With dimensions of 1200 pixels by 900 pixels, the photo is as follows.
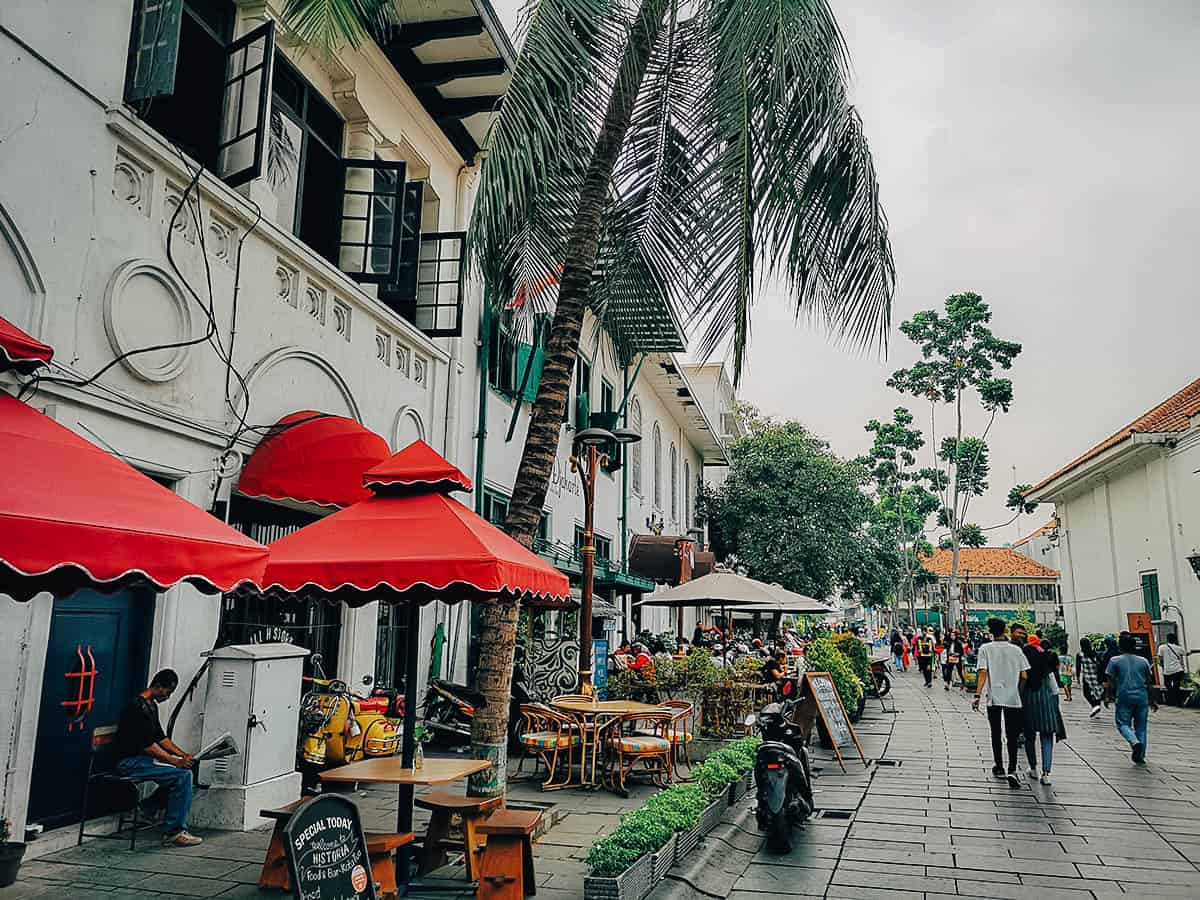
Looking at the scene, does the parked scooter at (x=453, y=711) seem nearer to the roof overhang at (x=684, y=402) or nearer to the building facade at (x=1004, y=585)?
the roof overhang at (x=684, y=402)

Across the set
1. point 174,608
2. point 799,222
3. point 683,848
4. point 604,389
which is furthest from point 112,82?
point 604,389

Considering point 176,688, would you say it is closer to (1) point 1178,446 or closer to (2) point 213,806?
(2) point 213,806

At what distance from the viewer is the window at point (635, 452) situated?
24.8 metres

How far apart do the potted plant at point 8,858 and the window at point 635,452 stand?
1975 cm

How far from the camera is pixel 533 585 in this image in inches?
235

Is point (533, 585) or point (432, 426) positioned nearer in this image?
point (533, 585)

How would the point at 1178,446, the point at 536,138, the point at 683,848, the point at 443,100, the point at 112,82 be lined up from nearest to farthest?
the point at 683,848 → the point at 112,82 → the point at 536,138 → the point at 443,100 → the point at 1178,446

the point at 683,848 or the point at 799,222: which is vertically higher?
the point at 799,222

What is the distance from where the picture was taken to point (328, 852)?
4000 millimetres

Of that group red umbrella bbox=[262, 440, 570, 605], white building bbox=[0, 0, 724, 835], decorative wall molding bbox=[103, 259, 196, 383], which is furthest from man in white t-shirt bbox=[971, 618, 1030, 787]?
decorative wall molding bbox=[103, 259, 196, 383]

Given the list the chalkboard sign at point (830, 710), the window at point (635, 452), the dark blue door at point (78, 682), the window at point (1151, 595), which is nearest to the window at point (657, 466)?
the window at point (635, 452)

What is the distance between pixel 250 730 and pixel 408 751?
1968 millimetres

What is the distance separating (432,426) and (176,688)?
5916mm

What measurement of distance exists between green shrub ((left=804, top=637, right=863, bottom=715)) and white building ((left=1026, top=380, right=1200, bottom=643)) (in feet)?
30.1
